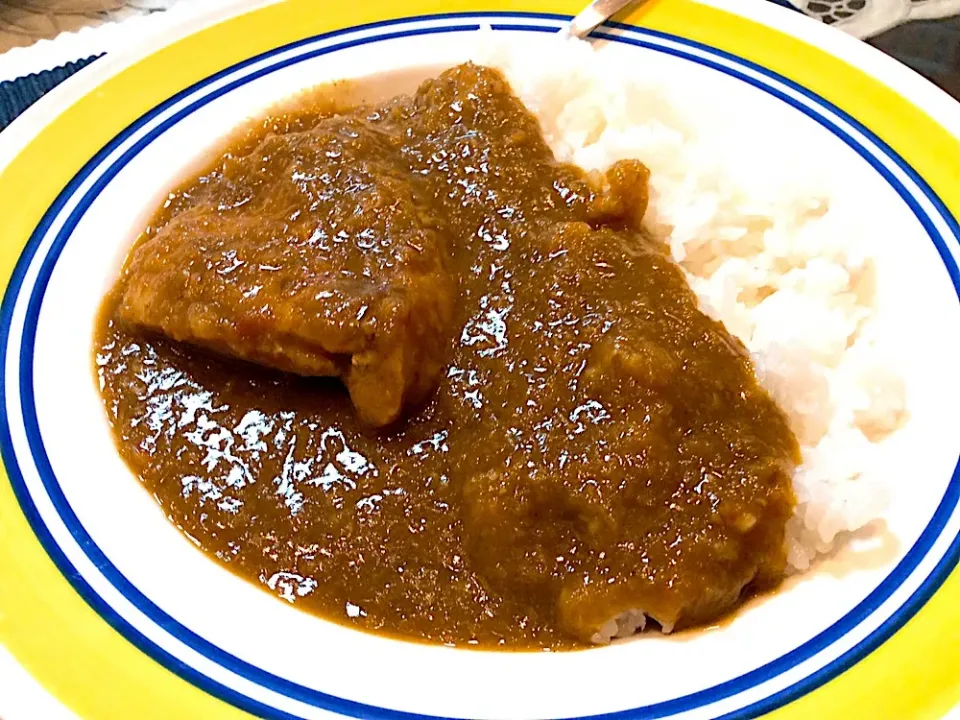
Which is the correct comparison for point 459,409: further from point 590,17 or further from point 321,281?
point 590,17

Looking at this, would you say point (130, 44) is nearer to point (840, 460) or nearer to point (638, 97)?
point (638, 97)

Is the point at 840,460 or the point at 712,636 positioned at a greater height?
the point at 840,460

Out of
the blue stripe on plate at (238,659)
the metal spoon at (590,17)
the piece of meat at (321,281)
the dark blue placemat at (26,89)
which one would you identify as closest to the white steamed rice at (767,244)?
the metal spoon at (590,17)

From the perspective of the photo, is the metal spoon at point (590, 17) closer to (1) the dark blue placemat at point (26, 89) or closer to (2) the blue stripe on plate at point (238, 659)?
(2) the blue stripe on plate at point (238, 659)

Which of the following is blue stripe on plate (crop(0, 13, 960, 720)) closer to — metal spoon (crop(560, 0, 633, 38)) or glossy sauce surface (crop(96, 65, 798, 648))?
glossy sauce surface (crop(96, 65, 798, 648))

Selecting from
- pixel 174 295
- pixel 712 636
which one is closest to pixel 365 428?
pixel 174 295

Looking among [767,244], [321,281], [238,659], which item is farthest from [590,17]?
[238,659]
